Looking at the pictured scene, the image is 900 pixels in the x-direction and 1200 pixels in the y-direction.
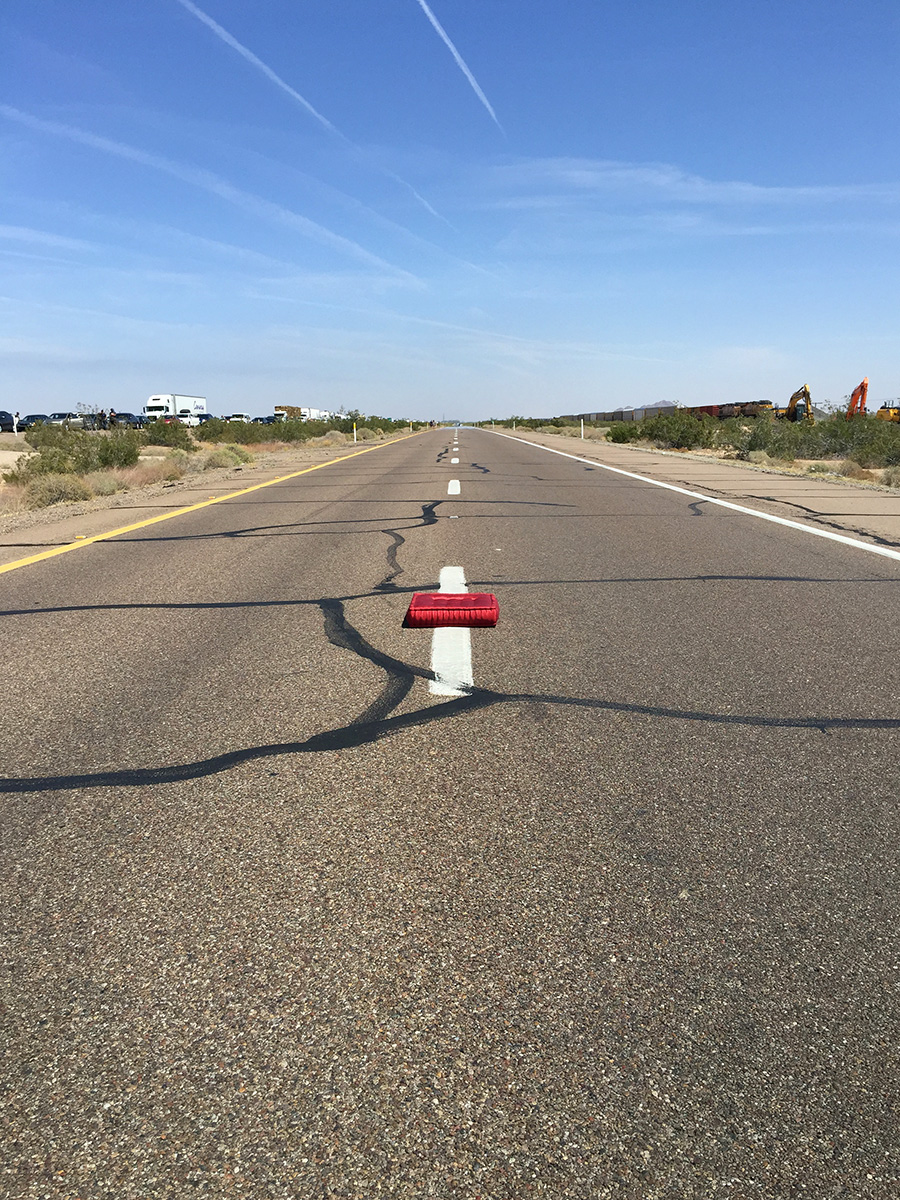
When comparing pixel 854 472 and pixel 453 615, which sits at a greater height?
pixel 854 472

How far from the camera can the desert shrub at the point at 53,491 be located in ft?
49.4

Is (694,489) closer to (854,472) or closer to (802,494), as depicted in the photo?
(802,494)

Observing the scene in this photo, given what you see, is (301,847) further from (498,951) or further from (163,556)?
(163,556)

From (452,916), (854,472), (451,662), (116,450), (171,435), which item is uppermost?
(171,435)

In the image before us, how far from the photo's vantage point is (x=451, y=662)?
473 cm

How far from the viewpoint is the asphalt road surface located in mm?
1662

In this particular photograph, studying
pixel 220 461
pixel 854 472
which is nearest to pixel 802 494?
pixel 854 472

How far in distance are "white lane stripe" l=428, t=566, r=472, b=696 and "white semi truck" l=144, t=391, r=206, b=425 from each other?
93.7m

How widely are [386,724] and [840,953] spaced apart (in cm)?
208

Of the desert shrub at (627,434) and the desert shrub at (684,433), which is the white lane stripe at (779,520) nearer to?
the desert shrub at (684,433)

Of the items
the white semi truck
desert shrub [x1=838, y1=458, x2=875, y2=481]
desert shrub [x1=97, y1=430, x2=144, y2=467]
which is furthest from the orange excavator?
the white semi truck

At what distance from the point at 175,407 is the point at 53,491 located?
8868 cm

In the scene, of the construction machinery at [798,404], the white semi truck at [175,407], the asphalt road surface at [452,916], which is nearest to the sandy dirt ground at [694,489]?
the asphalt road surface at [452,916]

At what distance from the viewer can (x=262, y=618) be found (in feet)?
19.1
